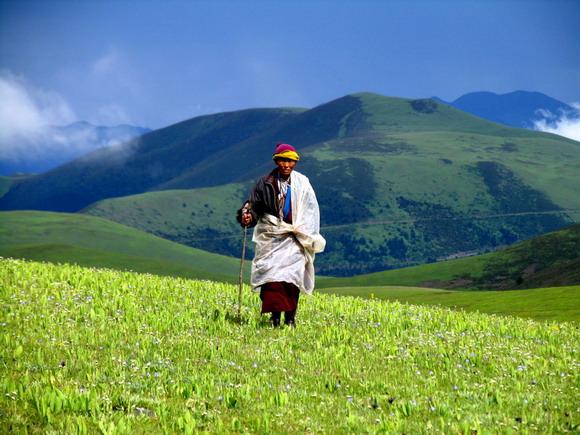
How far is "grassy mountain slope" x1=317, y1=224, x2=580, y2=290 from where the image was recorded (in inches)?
5157

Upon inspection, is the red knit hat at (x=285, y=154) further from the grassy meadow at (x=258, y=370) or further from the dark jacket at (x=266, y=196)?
the grassy meadow at (x=258, y=370)

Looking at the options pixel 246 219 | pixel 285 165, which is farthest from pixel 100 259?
pixel 285 165

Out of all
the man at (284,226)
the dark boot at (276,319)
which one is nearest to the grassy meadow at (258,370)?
the dark boot at (276,319)

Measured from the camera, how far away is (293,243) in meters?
15.5

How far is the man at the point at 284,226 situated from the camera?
1519 centimetres

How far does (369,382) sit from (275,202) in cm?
678

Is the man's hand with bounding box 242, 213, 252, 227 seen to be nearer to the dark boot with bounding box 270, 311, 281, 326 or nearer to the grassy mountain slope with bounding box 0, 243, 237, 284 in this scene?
the dark boot with bounding box 270, 311, 281, 326

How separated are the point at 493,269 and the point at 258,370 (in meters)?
136

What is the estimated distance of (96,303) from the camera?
1513 cm

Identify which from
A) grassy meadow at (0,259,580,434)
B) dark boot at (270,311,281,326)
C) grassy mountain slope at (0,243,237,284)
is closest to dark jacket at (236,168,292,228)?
dark boot at (270,311,281,326)

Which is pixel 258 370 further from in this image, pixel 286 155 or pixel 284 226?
pixel 286 155

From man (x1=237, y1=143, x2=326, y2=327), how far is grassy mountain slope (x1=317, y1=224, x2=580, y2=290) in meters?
112

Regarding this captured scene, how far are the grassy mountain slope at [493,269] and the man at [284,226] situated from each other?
112 metres

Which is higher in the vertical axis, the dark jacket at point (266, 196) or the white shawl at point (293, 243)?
the dark jacket at point (266, 196)
